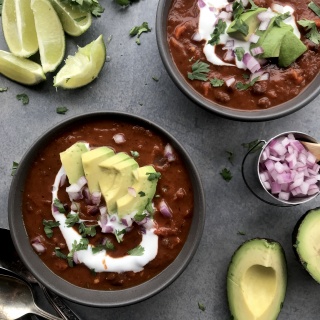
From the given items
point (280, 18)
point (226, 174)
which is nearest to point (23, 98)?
point (226, 174)

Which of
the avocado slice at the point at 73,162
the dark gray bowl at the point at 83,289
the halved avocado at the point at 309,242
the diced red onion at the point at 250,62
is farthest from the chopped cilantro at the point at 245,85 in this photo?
the avocado slice at the point at 73,162

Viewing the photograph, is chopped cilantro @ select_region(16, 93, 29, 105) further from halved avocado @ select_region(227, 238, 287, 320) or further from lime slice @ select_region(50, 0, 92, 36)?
halved avocado @ select_region(227, 238, 287, 320)

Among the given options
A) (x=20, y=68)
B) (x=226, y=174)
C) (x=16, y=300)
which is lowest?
(x=16, y=300)

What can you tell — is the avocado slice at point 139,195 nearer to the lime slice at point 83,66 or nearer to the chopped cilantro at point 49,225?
the chopped cilantro at point 49,225

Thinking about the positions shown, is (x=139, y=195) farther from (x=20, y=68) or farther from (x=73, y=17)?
(x=73, y=17)

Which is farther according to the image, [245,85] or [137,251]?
[245,85]
